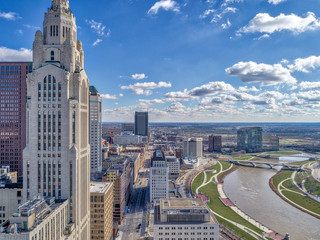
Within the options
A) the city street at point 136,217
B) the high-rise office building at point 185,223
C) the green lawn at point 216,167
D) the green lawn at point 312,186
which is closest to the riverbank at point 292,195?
the green lawn at point 312,186

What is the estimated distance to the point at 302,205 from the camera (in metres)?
97.4

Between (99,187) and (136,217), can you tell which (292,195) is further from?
(99,187)

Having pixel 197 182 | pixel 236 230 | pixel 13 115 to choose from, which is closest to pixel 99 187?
pixel 236 230

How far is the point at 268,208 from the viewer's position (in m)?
96.1

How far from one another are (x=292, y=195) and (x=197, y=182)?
48.2 meters

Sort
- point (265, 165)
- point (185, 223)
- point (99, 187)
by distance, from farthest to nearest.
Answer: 1. point (265, 165)
2. point (99, 187)
3. point (185, 223)

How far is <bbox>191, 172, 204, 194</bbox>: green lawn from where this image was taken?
12079 centimetres

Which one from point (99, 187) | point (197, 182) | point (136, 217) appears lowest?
point (136, 217)

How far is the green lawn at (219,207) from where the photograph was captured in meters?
78.4

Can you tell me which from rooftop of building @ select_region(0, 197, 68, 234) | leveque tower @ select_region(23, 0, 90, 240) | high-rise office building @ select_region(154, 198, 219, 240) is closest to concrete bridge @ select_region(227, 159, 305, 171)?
high-rise office building @ select_region(154, 198, 219, 240)

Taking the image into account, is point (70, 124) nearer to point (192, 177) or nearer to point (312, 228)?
point (312, 228)

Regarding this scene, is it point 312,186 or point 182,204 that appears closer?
point 182,204

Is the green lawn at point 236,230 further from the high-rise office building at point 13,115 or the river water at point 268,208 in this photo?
the high-rise office building at point 13,115

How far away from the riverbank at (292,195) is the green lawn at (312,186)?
5448 mm
